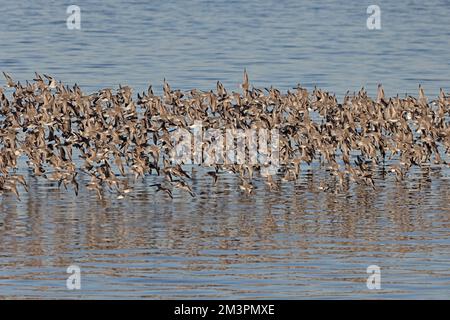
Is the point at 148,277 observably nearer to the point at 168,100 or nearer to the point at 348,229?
the point at 348,229

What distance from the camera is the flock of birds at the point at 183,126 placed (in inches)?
1197

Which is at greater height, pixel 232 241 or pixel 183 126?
pixel 183 126

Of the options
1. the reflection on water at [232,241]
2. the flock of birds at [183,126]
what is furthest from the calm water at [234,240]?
the flock of birds at [183,126]

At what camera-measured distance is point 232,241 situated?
26141 mm

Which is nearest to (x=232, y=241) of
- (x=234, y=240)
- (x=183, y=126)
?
(x=234, y=240)

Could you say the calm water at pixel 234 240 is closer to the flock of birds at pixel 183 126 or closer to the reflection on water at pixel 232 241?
the reflection on water at pixel 232 241

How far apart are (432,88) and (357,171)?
65.5 ft

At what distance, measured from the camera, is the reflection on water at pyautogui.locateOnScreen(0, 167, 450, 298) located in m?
22.9

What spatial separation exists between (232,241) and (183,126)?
21.1ft

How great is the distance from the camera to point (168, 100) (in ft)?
112

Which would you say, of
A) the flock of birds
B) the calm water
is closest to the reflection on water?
the calm water

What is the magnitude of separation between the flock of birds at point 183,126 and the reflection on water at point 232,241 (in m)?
0.49

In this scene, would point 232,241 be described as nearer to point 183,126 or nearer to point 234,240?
point 234,240
